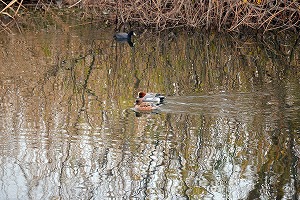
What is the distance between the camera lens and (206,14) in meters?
16.8

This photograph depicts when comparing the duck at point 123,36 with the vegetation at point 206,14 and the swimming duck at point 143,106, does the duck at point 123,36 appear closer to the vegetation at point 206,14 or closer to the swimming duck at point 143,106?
the vegetation at point 206,14

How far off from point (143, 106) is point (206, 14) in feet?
27.1

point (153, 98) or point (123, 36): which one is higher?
point (123, 36)

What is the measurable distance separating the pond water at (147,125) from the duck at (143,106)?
0.32ft

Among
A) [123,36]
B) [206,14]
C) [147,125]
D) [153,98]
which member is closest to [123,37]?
[123,36]

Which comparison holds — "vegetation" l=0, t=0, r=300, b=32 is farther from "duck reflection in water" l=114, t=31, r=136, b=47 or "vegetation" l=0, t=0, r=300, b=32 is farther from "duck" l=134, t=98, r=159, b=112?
"duck" l=134, t=98, r=159, b=112

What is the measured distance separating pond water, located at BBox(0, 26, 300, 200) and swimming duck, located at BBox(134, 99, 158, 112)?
0.32 feet

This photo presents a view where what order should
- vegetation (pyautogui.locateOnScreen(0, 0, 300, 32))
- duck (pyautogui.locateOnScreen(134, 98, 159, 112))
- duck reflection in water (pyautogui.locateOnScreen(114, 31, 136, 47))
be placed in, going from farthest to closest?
1. vegetation (pyautogui.locateOnScreen(0, 0, 300, 32))
2. duck reflection in water (pyautogui.locateOnScreen(114, 31, 136, 47))
3. duck (pyautogui.locateOnScreen(134, 98, 159, 112))

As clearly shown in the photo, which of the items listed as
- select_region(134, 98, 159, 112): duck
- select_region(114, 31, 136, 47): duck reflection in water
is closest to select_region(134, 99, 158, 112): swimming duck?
select_region(134, 98, 159, 112): duck

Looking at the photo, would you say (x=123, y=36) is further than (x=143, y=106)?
Yes

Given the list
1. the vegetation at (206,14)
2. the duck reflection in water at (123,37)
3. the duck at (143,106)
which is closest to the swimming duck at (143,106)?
the duck at (143,106)

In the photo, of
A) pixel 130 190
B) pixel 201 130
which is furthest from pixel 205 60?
pixel 130 190

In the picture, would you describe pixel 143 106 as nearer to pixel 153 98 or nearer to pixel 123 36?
pixel 153 98

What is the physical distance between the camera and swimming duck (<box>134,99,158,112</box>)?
29.4ft
